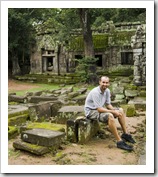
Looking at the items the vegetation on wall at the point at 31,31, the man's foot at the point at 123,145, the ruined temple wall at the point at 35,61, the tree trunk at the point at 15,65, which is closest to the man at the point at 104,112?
the man's foot at the point at 123,145

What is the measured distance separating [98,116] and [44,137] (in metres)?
1.23

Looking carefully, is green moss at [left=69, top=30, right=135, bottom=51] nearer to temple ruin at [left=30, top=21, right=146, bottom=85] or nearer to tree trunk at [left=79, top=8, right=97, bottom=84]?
temple ruin at [left=30, top=21, right=146, bottom=85]

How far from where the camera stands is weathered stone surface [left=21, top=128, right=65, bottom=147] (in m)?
5.23

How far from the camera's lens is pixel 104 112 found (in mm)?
5691

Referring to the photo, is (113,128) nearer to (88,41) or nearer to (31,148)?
(31,148)

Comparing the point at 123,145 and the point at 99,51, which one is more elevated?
the point at 99,51

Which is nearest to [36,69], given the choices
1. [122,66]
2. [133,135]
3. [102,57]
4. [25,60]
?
[25,60]

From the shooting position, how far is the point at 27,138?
5.40 metres

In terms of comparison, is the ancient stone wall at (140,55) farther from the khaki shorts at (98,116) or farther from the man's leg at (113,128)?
the man's leg at (113,128)

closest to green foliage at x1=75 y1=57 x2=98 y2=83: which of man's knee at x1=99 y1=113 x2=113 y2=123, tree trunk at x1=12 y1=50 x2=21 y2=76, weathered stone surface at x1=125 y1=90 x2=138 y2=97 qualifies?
weathered stone surface at x1=125 y1=90 x2=138 y2=97

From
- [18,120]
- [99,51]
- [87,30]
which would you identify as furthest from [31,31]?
[18,120]

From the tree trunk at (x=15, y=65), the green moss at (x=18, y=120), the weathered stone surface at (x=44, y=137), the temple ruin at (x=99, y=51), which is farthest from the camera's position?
the tree trunk at (x=15, y=65)

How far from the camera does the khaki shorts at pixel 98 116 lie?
565 cm
